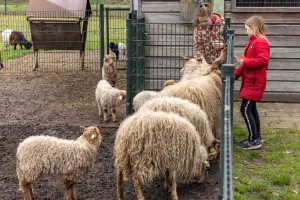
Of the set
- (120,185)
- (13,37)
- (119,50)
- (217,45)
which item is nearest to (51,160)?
(120,185)

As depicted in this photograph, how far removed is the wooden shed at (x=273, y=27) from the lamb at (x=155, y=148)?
462 cm

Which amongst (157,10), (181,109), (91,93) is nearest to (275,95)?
(157,10)

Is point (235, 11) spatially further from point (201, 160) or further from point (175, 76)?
point (201, 160)

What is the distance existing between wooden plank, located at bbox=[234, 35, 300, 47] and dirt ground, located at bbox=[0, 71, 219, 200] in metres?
2.65

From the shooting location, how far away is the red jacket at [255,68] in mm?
6477

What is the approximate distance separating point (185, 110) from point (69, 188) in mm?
1494

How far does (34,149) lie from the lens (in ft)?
15.9

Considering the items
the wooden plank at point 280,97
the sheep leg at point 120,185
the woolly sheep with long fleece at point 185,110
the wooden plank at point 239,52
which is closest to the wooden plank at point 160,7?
the wooden plank at point 239,52

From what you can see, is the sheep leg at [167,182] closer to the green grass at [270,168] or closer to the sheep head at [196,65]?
the green grass at [270,168]

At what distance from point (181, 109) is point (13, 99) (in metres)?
5.66

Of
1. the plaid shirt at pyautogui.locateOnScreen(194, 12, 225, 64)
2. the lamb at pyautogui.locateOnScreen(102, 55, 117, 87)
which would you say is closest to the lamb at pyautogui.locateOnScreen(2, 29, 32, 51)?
the lamb at pyautogui.locateOnScreen(102, 55, 117, 87)

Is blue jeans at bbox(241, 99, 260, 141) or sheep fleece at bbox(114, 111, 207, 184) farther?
blue jeans at bbox(241, 99, 260, 141)

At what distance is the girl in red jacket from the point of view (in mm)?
6488

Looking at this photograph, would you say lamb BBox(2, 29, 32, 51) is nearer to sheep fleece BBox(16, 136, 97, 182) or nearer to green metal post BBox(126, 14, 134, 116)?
green metal post BBox(126, 14, 134, 116)
